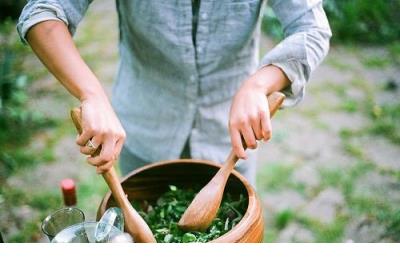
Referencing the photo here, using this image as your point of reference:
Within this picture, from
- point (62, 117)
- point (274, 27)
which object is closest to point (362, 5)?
point (274, 27)

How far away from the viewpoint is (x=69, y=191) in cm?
200

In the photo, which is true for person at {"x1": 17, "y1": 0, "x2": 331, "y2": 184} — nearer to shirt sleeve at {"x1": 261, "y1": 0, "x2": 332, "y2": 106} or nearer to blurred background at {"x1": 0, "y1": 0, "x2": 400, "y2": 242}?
shirt sleeve at {"x1": 261, "y1": 0, "x2": 332, "y2": 106}

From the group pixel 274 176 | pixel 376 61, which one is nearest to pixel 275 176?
pixel 274 176

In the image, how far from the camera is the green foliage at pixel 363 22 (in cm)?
486

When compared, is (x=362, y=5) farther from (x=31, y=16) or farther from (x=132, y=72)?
(x=31, y=16)

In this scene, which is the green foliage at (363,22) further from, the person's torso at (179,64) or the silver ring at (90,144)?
the silver ring at (90,144)

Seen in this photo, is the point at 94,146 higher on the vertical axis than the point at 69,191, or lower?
higher

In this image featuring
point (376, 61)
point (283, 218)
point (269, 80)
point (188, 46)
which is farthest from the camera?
point (376, 61)

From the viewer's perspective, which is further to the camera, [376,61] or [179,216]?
[376,61]

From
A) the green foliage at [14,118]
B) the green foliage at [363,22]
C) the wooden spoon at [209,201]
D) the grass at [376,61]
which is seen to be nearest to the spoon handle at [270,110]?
the wooden spoon at [209,201]

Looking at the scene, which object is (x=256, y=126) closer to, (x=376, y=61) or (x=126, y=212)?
(x=126, y=212)

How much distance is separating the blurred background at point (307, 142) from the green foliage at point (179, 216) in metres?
1.33

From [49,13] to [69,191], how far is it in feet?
2.78

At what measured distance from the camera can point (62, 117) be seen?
396 cm
